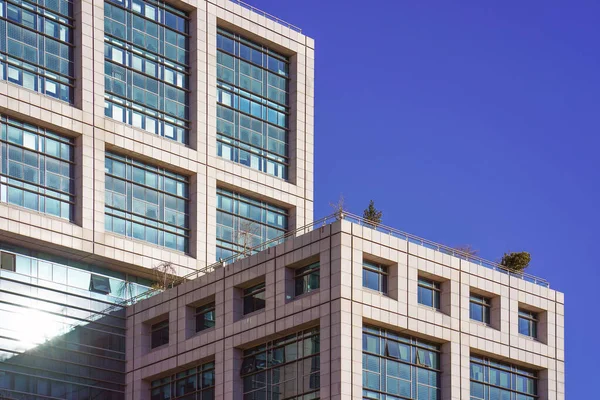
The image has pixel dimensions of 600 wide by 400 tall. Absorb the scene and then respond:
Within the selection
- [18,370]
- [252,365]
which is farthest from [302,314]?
[18,370]

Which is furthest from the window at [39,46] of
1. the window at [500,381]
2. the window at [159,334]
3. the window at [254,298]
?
the window at [500,381]

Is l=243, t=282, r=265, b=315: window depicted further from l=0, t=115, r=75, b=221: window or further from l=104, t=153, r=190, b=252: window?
l=0, t=115, r=75, b=221: window

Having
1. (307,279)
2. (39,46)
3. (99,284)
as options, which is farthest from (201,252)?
(307,279)

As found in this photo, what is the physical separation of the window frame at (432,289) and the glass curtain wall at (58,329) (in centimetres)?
2138

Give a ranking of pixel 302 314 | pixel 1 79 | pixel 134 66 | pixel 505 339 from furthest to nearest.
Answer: pixel 134 66 < pixel 1 79 < pixel 505 339 < pixel 302 314

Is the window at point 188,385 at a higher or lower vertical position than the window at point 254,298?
lower

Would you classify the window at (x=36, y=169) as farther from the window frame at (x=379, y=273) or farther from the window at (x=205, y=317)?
the window frame at (x=379, y=273)

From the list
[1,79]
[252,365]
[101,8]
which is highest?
[101,8]

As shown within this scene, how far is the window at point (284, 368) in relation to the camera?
273 feet

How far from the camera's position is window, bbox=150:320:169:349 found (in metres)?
94.4

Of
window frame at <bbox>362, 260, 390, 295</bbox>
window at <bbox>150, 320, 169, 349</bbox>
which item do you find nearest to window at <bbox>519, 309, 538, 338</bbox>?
window frame at <bbox>362, 260, 390, 295</bbox>

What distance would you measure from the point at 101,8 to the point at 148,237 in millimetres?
15473

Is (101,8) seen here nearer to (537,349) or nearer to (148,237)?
(148,237)

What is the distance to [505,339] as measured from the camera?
89.6 metres
